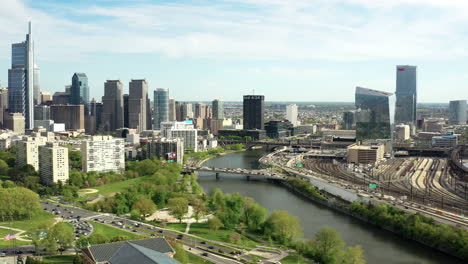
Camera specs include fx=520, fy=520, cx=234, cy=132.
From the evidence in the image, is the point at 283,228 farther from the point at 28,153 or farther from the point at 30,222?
the point at 28,153

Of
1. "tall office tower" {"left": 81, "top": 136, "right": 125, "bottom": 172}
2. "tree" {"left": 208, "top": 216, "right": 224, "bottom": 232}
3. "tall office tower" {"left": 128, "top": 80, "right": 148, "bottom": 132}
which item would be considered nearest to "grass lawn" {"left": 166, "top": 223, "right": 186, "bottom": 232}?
"tree" {"left": 208, "top": 216, "right": 224, "bottom": 232}

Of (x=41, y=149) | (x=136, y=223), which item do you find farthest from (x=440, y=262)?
(x=41, y=149)

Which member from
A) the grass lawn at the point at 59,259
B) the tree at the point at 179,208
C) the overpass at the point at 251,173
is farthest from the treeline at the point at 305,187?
the grass lawn at the point at 59,259

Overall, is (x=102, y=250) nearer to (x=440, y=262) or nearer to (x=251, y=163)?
(x=440, y=262)

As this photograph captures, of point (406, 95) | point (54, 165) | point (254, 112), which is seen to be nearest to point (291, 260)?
point (54, 165)

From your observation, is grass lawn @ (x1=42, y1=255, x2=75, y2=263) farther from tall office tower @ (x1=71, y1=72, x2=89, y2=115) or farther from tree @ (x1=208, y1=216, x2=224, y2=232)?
tall office tower @ (x1=71, y1=72, x2=89, y2=115)

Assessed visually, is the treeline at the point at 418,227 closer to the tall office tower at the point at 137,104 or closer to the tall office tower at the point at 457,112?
the tall office tower at the point at 137,104
